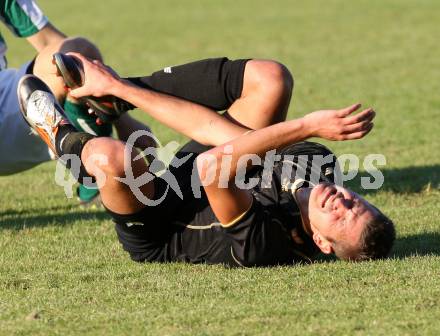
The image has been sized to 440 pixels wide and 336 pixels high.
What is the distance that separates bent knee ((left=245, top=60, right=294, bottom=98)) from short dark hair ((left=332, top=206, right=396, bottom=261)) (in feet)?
3.31

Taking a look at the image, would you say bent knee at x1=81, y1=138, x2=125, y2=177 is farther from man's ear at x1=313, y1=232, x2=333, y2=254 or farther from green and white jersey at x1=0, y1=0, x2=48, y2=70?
green and white jersey at x1=0, y1=0, x2=48, y2=70

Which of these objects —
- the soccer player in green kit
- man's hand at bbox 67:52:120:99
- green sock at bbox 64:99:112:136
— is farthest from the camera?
green sock at bbox 64:99:112:136

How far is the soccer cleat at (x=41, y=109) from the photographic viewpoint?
19.1 ft

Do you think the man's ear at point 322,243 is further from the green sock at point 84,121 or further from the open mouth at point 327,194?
the green sock at point 84,121

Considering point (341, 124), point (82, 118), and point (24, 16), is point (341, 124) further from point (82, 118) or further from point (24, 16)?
point (24, 16)

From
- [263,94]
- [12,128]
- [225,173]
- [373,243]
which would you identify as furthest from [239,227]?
[12,128]

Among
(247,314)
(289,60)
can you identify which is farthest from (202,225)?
(289,60)

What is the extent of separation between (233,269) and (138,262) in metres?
0.61

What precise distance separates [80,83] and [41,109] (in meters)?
0.27

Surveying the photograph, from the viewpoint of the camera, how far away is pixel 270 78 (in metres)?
5.84

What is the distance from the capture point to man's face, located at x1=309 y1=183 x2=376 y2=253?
512 centimetres

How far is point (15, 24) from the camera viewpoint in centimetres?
750

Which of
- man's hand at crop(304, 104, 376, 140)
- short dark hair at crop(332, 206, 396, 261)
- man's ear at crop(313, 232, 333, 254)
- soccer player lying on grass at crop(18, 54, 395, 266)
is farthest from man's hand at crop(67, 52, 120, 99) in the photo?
short dark hair at crop(332, 206, 396, 261)

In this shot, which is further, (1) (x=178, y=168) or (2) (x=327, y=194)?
(1) (x=178, y=168)
